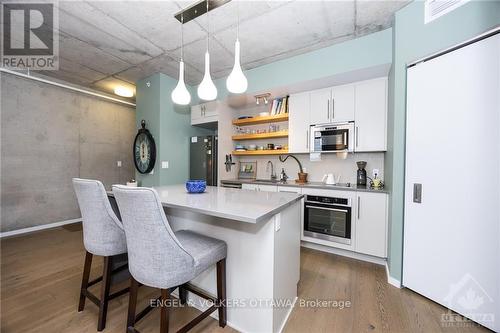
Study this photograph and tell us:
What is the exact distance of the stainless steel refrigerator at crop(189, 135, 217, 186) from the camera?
11.8 ft

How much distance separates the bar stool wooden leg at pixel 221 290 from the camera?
1432 millimetres

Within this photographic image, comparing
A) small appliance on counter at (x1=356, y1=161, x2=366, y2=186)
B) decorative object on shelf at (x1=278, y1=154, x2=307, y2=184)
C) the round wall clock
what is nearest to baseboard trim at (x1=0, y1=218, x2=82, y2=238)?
the round wall clock

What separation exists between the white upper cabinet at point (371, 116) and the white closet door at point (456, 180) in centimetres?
70

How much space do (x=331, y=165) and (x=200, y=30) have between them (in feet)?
8.67

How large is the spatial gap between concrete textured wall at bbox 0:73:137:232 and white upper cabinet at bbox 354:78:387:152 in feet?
16.6

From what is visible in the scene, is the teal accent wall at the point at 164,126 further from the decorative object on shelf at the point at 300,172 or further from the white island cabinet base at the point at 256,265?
the white island cabinet base at the point at 256,265

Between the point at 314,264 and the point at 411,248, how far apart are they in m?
1.04

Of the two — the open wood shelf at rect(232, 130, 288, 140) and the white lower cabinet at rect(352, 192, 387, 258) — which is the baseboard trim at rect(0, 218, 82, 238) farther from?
the white lower cabinet at rect(352, 192, 387, 258)

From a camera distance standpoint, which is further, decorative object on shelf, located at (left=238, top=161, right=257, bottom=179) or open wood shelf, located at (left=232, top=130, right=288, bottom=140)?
decorative object on shelf, located at (left=238, top=161, right=257, bottom=179)

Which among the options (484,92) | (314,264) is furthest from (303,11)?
(314,264)

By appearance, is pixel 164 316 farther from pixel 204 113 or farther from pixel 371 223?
pixel 204 113

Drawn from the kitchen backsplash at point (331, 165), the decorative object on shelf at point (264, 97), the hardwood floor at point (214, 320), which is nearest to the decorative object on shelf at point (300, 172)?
the kitchen backsplash at point (331, 165)

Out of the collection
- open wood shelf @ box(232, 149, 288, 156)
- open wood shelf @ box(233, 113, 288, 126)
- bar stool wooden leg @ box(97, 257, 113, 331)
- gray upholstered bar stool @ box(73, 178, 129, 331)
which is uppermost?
open wood shelf @ box(233, 113, 288, 126)

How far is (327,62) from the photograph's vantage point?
2.58 m
